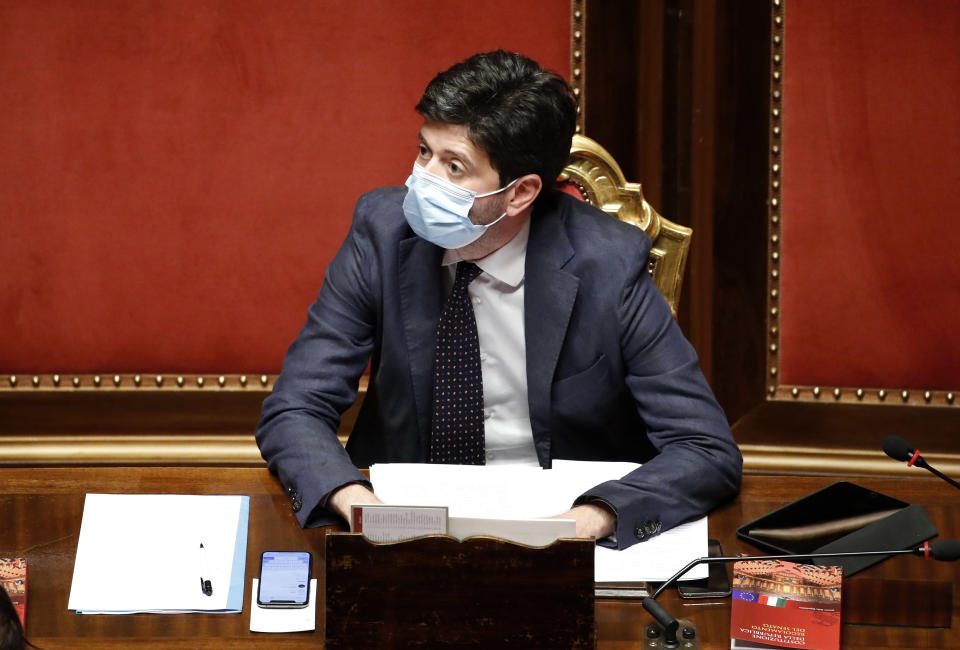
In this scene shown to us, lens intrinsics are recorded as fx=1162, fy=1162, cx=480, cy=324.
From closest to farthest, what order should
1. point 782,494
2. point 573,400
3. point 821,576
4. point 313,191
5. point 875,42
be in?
point 821,576, point 782,494, point 573,400, point 875,42, point 313,191

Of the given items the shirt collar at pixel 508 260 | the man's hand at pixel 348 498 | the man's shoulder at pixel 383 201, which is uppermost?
the man's shoulder at pixel 383 201

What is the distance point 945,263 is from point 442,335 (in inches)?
58.3

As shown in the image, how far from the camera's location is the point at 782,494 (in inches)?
67.7

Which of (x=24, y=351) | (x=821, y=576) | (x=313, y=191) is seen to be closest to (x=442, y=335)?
(x=821, y=576)

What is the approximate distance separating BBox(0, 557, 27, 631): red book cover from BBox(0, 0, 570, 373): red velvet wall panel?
5.37 feet

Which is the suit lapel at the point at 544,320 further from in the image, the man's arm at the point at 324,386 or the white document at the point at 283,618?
the white document at the point at 283,618

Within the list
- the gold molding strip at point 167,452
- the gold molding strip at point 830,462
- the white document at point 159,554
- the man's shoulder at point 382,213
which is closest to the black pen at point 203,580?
the white document at point 159,554

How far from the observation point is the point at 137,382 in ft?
10.1

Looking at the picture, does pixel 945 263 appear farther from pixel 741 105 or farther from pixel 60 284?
pixel 60 284

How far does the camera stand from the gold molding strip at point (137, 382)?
10.1 feet

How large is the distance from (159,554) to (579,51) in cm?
180

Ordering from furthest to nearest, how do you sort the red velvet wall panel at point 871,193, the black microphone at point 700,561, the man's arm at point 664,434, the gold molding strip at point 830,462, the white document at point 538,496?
the gold molding strip at point 830,462 < the red velvet wall panel at point 871,193 < the man's arm at point 664,434 < the white document at point 538,496 < the black microphone at point 700,561

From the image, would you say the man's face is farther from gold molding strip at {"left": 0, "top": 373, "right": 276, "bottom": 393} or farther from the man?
gold molding strip at {"left": 0, "top": 373, "right": 276, "bottom": 393}

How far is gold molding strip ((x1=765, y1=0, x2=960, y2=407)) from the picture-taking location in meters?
2.82
